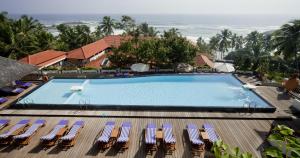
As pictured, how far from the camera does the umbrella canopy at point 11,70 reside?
52.3 feet

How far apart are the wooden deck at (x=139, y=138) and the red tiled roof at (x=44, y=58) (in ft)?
44.3

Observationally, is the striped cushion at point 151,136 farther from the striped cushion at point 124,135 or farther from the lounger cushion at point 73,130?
the lounger cushion at point 73,130

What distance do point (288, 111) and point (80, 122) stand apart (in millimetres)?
12539

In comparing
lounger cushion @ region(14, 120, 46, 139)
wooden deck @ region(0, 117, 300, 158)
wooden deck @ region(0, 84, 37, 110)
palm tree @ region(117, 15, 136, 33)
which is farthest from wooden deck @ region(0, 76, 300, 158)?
palm tree @ region(117, 15, 136, 33)

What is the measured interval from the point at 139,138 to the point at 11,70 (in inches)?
443

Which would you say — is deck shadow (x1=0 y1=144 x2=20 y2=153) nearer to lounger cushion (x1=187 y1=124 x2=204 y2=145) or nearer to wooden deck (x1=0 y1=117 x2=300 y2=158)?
wooden deck (x1=0 y1=117 x2=300 y2=158)

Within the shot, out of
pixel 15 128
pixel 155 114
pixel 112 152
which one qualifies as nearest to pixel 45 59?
pixel 15 128

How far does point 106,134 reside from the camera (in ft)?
38.1

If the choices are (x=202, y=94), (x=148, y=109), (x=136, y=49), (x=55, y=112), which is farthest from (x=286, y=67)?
(x=55, y=112)

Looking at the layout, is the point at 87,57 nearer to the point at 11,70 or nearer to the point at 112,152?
the point at 11,70

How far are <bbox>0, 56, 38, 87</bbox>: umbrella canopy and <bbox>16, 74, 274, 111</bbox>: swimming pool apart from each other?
1613 millimetres

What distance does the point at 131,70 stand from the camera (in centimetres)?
2406

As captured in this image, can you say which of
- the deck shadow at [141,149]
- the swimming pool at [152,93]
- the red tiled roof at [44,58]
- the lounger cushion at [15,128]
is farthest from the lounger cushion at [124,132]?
the red tiled roof at [44,58]

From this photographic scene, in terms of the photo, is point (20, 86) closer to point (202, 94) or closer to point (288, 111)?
point (202, 94)
